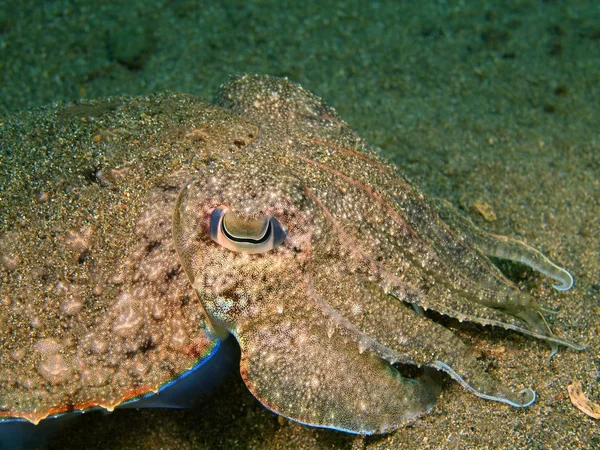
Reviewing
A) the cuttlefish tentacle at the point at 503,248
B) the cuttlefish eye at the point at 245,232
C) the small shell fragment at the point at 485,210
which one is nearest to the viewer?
the cuttlefish eye at the point at 245,232

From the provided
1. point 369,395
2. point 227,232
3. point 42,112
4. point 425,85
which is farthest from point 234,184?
point 425,85

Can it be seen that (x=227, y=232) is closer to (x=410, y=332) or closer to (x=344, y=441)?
(x=410, y=332)

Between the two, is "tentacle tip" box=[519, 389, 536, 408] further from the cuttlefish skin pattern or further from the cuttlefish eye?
the cuttlefish eye

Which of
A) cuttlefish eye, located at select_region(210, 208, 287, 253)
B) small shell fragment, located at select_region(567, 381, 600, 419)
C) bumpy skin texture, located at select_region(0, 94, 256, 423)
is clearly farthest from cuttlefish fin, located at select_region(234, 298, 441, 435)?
small shell fragment, located at select_region(567, 381, 600, 419)

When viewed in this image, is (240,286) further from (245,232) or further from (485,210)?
(485,210)

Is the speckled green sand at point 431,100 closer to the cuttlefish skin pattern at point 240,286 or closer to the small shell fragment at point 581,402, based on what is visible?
the small shell fragment at point 581,402

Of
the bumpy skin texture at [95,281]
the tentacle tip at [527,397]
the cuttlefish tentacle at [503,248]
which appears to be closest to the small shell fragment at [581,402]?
the tentacle tip at [527,397]

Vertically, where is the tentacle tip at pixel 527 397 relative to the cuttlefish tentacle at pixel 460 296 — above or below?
below
